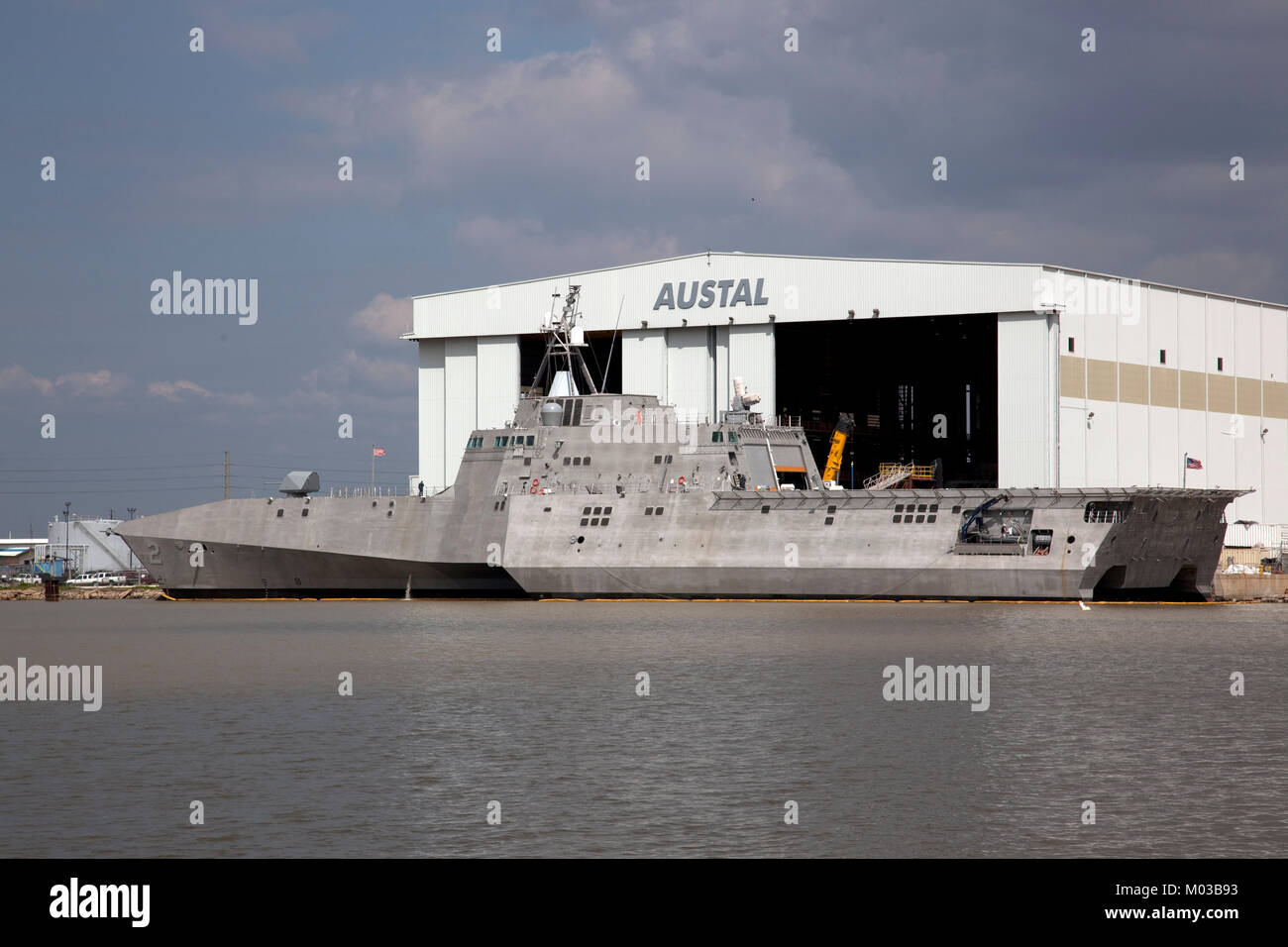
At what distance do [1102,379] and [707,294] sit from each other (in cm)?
1714

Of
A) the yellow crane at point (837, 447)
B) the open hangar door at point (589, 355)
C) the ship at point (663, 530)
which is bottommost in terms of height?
the ship at point (663, 530)

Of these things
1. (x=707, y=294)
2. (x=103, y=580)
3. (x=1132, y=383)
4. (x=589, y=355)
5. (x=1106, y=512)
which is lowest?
(x=103, y=580)

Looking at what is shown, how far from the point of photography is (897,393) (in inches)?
2859

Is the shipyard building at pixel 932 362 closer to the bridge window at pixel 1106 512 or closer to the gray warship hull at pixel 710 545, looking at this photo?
the gray warship hull at pixel 710 545

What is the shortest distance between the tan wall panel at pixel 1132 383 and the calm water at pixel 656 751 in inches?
1059

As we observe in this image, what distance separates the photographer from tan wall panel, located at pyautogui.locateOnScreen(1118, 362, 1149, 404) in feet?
197

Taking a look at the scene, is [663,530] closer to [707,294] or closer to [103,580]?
[707,294]

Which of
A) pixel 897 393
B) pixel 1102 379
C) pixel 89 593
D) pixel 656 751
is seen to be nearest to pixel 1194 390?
pixel 1102 379

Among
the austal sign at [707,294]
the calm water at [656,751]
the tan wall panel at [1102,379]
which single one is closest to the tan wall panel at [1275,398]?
the tan wall panel at [1102,379]

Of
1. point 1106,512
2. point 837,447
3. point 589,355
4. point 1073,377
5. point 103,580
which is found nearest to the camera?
point 1106,512

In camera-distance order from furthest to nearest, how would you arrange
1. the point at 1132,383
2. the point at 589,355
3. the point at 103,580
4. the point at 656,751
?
the point at 103,580, the point at 589,355, the point at 1132,383, the point at 656,751

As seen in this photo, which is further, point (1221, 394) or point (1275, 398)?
point (1275, 398)

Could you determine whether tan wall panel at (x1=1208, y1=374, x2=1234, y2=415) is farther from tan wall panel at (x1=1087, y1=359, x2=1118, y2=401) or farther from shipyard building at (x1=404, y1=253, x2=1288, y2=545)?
tan wall panel at (x1=1087, y1=359, x2=1118, y2=401)

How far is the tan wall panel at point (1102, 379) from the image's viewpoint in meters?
58.3
